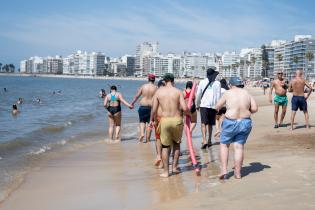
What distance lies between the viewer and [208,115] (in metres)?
8.98

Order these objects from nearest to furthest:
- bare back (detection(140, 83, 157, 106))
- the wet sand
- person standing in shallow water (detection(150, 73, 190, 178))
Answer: the wet sand < person standing in shallow water (detection(150, 73, 190, 178)) < bare back (detection(140, 83, 157, 106))

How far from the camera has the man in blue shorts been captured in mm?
6047

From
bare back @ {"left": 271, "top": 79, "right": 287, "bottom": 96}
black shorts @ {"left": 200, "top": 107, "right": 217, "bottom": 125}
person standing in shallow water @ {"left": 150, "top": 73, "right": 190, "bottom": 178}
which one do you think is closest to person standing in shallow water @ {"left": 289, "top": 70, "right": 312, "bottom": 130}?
bare back @ {"left": 271, "top": 79, "right": 287, "bottom": 96}

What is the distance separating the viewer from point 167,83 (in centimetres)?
650

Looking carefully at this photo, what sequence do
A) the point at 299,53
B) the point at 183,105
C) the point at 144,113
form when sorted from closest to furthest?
the point at 183,105, the point at 144,113, the point at 299,53

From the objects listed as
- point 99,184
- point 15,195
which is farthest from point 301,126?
point 15,195

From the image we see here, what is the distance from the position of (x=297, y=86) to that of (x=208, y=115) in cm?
318

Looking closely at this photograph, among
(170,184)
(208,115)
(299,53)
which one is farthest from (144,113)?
(299,53)

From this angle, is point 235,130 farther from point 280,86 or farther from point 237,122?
point 280,86

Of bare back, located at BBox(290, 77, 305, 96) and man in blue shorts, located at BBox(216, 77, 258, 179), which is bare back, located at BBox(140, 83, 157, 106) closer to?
bare back, located at BBox(290, 77, 305, 96)

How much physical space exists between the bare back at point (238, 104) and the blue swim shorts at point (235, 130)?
73 millimetres

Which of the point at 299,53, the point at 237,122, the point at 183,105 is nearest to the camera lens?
the point at 237,122

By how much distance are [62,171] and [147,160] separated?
62.7 inches

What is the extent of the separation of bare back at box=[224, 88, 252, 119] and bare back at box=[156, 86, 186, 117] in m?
0.66
